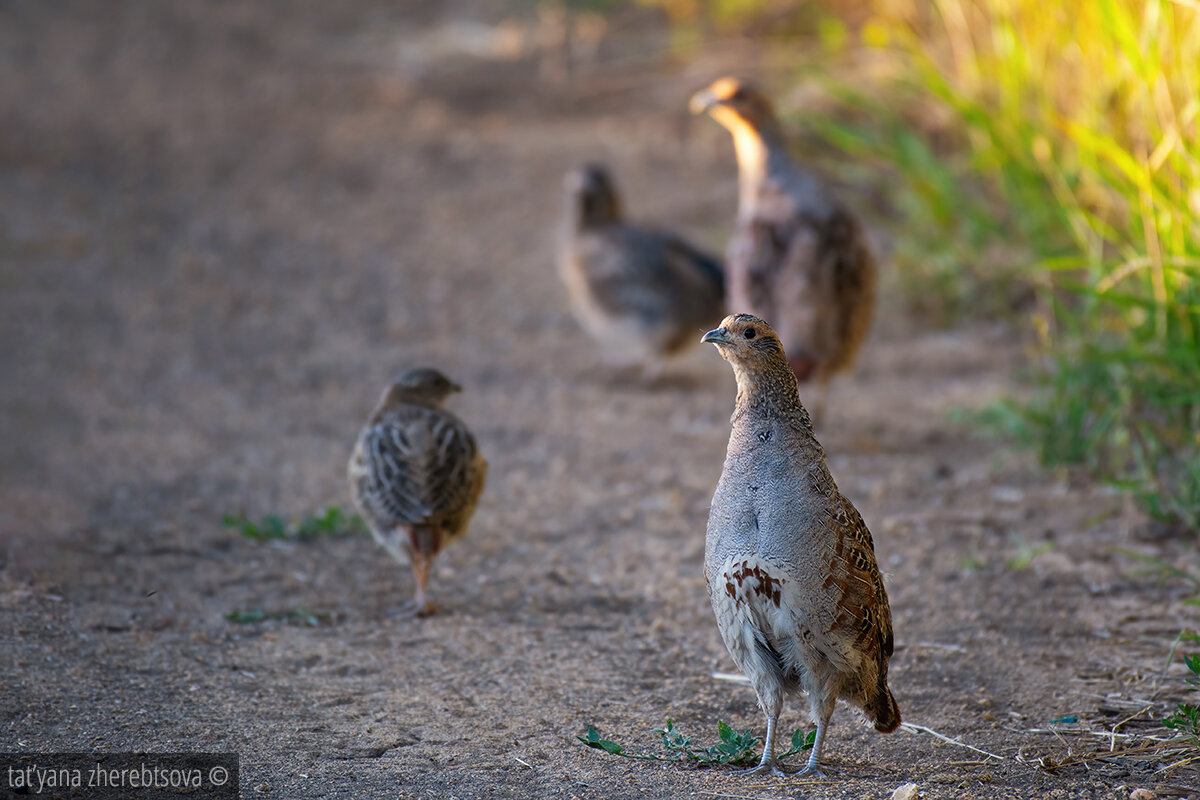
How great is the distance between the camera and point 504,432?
271 inches

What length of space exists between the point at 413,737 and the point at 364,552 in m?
1.82

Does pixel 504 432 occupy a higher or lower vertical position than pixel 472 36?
lower

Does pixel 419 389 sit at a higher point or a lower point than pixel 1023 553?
higher

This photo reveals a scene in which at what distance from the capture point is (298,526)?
17.9 feet

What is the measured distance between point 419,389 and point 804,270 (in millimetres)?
2158

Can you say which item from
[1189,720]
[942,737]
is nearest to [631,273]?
[942,737]

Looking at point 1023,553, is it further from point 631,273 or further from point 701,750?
point 631,273

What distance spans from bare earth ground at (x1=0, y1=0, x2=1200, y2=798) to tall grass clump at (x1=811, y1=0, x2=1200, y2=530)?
0.35 m

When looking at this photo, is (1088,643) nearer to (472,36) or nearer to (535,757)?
(535,757)

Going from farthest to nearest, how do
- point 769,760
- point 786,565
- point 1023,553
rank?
point 1023,553, point 769,760, point 786,565

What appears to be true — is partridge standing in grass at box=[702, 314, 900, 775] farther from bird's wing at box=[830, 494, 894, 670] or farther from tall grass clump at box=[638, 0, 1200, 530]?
tall grass clump at box=[638, 0, 1200, 530]

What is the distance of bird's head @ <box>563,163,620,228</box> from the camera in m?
8.21

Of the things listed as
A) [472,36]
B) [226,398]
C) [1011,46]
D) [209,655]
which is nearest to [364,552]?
[209,655]

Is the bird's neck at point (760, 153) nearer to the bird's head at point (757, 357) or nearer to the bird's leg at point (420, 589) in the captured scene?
the bird's leg at point (420, 589)
